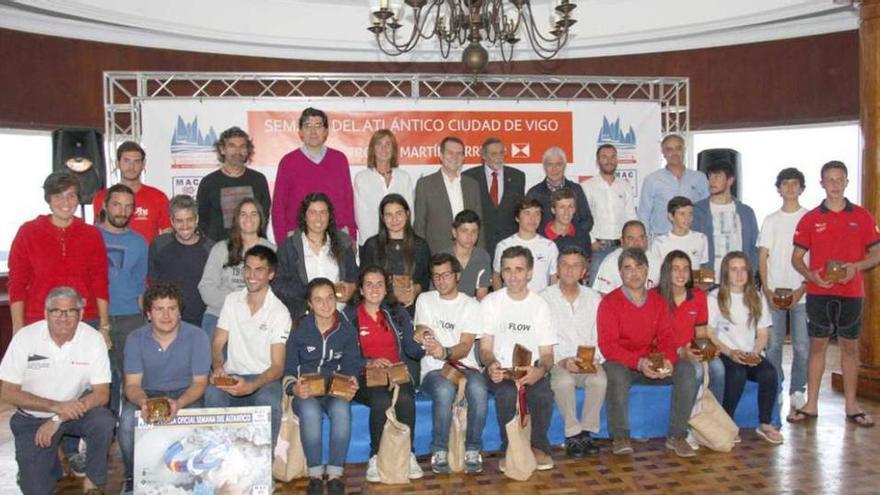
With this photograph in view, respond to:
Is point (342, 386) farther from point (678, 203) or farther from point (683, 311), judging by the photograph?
point (678, 203)

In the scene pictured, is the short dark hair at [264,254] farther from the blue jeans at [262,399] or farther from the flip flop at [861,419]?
the flip flop at [861,419]

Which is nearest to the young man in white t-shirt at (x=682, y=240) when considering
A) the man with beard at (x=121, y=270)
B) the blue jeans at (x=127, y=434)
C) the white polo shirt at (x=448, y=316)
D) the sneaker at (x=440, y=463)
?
the white polo shirt at (x=448, y=316)

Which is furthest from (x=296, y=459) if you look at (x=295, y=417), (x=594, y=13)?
(x=594, y=13)

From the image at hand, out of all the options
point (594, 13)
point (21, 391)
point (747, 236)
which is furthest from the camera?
point (594, 13)

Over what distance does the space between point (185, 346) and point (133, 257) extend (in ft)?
3.12

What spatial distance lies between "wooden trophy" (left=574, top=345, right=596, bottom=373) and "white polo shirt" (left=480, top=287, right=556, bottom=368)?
0.56ft

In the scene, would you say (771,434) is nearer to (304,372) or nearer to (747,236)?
(747,236)

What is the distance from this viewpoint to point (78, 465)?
4.25 metres

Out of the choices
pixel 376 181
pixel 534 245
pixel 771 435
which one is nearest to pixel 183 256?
pixel 376 181

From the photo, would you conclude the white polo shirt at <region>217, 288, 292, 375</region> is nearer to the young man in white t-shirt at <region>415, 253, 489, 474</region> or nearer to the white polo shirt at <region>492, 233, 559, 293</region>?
the young man in white t-shirt at <region>415, 253, 489, 474</region>

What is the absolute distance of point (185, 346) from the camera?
394 centimetres

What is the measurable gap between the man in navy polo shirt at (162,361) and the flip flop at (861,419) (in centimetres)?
402

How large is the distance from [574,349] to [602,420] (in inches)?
18.2

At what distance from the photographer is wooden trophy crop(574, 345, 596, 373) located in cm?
435
